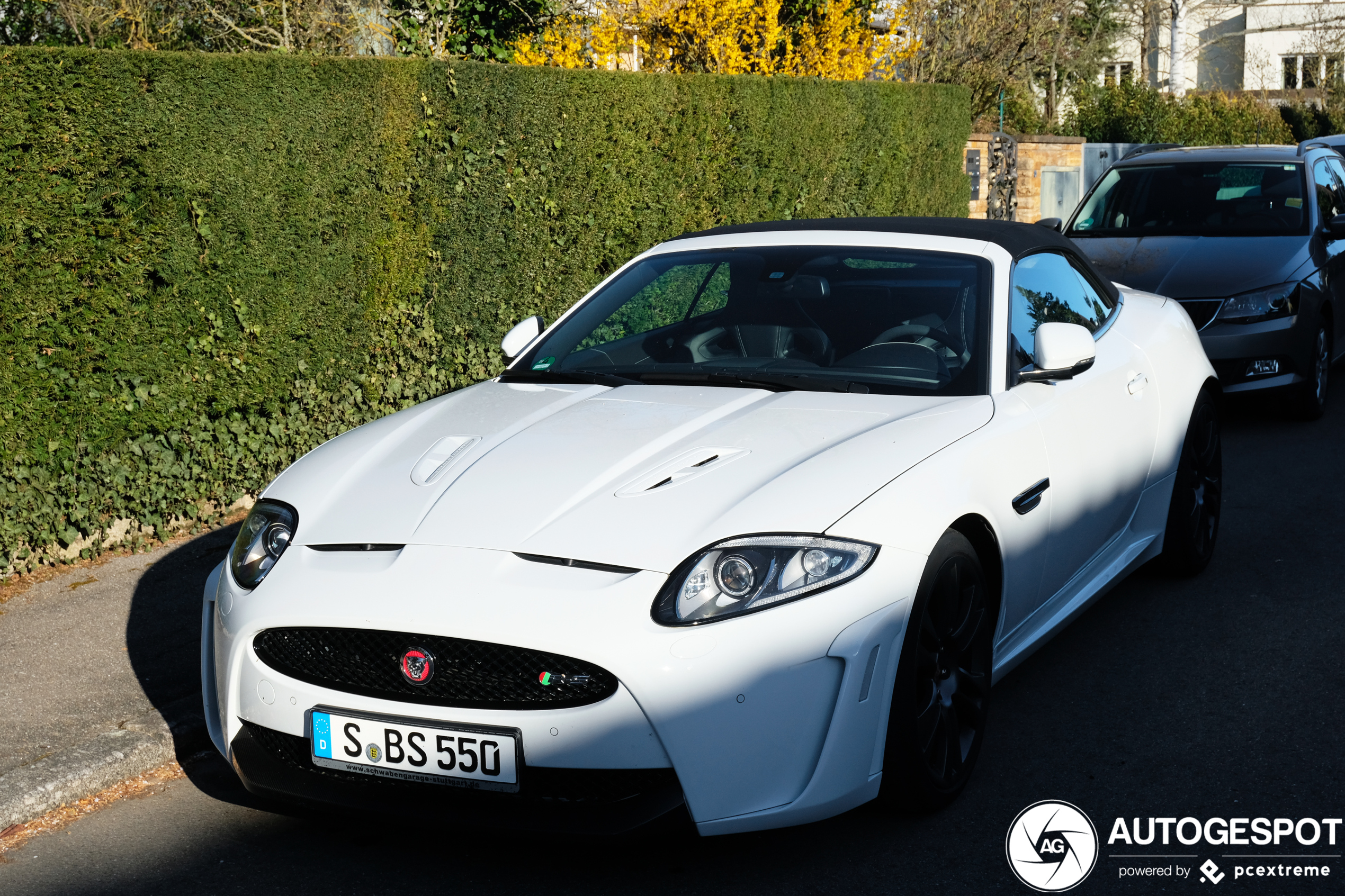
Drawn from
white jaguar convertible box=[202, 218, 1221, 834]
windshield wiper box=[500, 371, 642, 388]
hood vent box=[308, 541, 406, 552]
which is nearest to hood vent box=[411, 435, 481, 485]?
white jaguar convertible box=[202, 218, 1221, 834]

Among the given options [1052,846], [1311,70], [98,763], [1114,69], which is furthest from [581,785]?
[1114,69]

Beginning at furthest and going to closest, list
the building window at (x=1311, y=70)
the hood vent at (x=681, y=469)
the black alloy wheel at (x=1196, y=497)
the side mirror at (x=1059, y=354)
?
the building window at (x=1311, y=70) → the black alloy wheel at (x=1196, y=497) → the side mirror at (x=1059, y=354) → the hood vent at (x=681, y=469)

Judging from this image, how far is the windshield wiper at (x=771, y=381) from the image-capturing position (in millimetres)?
4320

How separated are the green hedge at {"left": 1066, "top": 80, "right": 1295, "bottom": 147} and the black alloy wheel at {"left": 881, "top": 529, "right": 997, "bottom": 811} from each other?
76.4ft

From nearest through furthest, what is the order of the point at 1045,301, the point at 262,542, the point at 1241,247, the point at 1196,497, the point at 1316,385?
the point at 262,542
the point at 1045,301
the point at 1196,497
the point at 1316,385
the point at 1241,247

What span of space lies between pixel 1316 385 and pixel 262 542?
24.9 ft

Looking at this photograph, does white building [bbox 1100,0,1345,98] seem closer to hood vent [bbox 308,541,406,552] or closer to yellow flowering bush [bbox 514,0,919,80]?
yellow flowering bush [bbox 514,0,919,80]

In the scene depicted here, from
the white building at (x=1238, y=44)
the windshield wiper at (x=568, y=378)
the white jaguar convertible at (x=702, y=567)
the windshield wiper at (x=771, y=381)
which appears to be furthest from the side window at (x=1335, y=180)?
the white building at (x=1238, y=44)

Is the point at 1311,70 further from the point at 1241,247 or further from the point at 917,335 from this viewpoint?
the point at 917,335

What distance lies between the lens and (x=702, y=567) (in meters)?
3.20

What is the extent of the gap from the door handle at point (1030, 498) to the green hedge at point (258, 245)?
4169mm

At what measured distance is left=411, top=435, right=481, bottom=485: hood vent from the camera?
377 centimetres

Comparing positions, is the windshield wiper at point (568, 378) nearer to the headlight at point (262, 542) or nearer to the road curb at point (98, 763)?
the headlight at point (262, 542)

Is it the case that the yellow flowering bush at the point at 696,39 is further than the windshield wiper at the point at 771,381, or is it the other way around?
the yellow flowering bush at the point at 696,39
